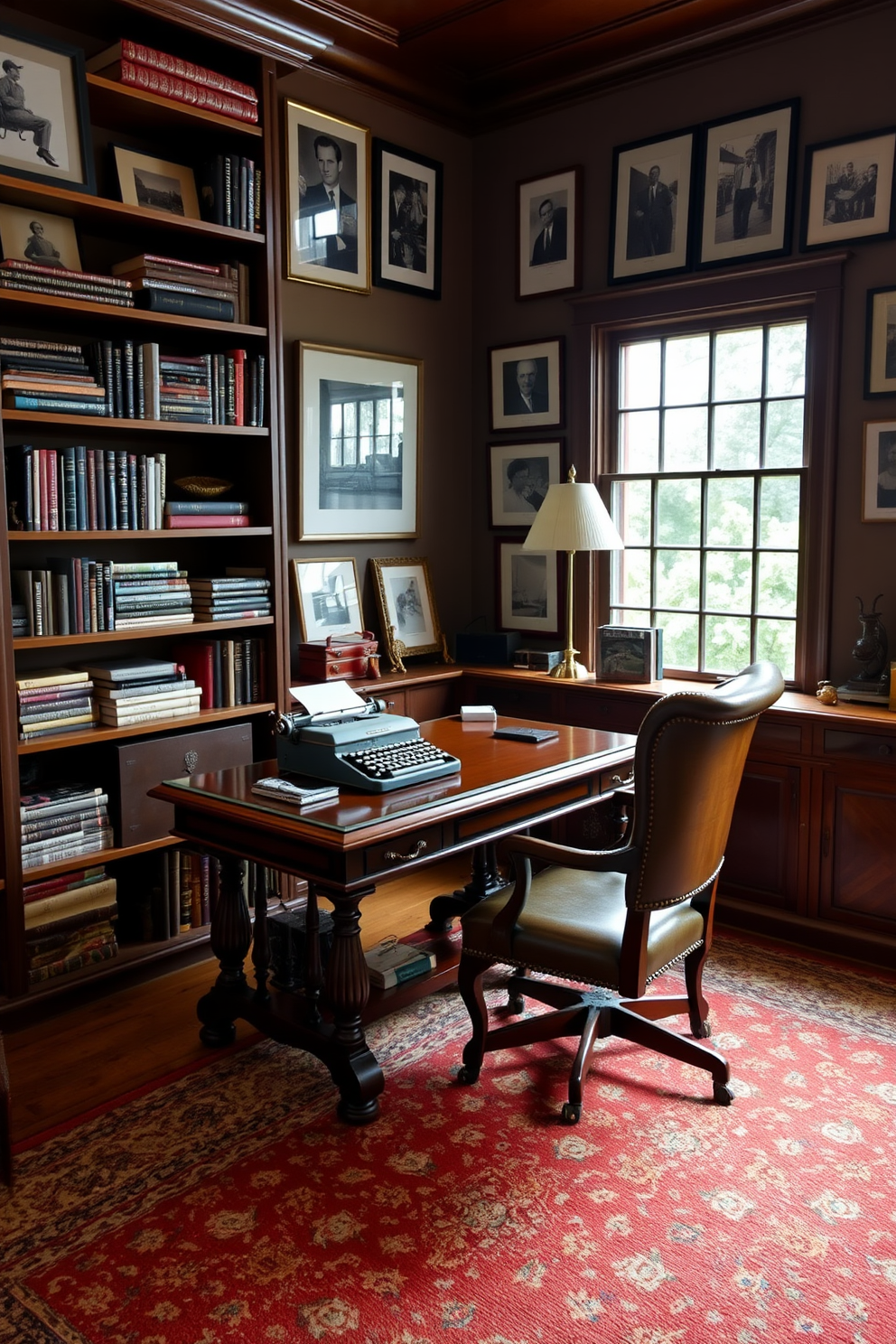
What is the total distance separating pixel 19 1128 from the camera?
2740 mm

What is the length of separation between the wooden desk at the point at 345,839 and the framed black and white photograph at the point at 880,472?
1.38 metres

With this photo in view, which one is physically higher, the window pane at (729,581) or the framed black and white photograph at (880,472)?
the framed black and white photograph at (880,472)

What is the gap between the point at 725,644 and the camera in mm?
4438

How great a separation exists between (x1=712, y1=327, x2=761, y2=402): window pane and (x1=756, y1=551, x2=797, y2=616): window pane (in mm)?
667

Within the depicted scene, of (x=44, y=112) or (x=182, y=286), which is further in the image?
(x=182, y=286)

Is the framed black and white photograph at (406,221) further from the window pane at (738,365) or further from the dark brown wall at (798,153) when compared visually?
the window pane at (738,365)

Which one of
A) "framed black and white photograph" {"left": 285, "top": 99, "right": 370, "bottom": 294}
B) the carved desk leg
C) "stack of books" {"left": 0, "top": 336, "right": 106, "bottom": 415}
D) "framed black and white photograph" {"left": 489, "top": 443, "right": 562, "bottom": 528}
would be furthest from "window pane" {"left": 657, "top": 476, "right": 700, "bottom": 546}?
the carved desk leg

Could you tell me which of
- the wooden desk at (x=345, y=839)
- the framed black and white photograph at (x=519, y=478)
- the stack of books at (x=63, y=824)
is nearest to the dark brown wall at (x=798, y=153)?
the framed black and white photograph at (x=519, y=478)

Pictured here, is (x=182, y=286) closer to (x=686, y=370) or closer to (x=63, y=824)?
(x=63, y=824)

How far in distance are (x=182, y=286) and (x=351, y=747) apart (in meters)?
1.76

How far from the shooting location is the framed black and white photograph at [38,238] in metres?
3.29

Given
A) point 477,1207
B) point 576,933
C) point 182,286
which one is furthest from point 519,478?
point 477,1207

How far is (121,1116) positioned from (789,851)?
7.91 ft

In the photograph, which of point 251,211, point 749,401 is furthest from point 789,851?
point 251,211
